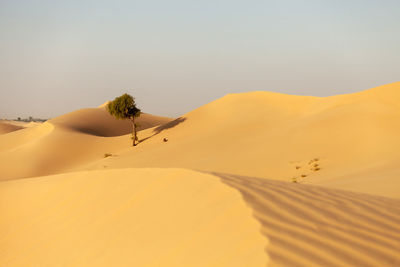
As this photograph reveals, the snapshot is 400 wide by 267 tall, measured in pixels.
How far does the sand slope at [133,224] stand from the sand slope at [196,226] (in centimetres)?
1

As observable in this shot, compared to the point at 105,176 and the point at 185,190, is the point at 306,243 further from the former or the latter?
the point at 105,176

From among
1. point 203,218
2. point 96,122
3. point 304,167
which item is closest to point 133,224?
point 203,218

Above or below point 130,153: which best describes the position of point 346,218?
above

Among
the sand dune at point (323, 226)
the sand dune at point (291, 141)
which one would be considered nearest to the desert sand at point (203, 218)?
the sand dune at point (323, 226)

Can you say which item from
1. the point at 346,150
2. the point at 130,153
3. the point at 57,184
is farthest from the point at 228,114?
the point at 57,184

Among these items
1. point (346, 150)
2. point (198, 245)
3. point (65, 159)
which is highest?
point (198, 245)

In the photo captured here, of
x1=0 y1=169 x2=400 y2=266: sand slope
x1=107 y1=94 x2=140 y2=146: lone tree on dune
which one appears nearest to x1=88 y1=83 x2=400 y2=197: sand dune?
x1=107 y1=94 x2=140 y2=146: lone tree on dune

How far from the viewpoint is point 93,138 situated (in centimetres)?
3356

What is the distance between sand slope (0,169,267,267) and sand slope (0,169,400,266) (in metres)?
0.01

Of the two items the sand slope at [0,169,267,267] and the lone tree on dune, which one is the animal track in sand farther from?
the lone tree on dune

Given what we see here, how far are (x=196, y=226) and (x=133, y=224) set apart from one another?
98 centimetres

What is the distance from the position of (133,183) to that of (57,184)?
2.26m

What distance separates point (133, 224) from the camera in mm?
4359

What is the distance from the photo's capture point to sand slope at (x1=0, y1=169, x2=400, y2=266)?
10.0ft
